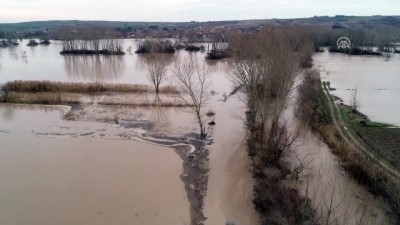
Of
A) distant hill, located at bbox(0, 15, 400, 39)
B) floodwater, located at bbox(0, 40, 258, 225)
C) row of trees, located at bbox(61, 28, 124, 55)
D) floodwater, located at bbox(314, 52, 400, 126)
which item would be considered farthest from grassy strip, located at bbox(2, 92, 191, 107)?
distant hill, located at bbox(0, 15, 400, 39)

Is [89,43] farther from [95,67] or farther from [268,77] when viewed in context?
[268,77]

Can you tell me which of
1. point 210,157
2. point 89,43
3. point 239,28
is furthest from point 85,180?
point 239,28

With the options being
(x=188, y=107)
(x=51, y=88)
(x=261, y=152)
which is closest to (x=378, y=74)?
(x=188, y=107)

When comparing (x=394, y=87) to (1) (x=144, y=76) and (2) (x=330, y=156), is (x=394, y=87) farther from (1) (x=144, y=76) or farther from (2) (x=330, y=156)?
(1) (x=144, y=76)

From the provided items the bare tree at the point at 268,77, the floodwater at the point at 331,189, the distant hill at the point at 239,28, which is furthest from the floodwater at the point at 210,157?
the distant hill at the point at 239,28

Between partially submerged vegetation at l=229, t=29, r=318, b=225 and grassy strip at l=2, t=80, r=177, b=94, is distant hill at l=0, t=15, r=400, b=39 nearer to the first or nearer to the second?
grassy strip at l=2, t=80, r=177, b=94

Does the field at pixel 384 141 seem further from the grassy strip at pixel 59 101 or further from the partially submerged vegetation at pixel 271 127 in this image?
the grassy strip at pixel 59 101
